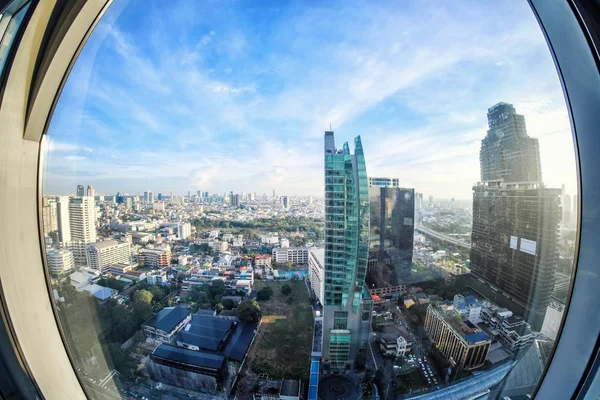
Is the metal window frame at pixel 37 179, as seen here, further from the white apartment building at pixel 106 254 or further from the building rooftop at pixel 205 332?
the building rooftop at pixel 205 332

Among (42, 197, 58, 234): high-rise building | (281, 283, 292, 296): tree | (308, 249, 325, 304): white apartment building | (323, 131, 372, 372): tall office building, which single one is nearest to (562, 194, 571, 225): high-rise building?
(323, 131, 372, 372): tall office building

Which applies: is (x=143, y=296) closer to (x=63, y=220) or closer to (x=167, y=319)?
(x=167, y=319)

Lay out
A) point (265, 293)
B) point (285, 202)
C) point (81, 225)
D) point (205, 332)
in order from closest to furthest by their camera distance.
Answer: point (81, 225) < point (205, 332) < point (285, 202) < point (265, 293)

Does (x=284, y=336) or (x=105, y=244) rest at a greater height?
(x=105, y=244)

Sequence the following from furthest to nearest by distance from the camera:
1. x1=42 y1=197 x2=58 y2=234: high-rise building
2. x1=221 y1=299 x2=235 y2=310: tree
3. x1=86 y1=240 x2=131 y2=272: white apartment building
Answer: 1. x1=221 y1=299 x2=235 y2=310: tree
2. x1=86 y1=240 x2=131 y2=272: white apartment building
3. x1=42 y1=197 x2=58 y2=234: high-rise building

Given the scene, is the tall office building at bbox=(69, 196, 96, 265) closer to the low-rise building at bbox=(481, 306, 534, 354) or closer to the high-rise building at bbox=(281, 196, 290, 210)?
the high-rise building at bbox=(281, 196, 290, 210)

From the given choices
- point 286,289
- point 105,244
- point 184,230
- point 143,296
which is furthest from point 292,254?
point 105,244

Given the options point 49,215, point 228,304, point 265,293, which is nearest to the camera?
point 49,215

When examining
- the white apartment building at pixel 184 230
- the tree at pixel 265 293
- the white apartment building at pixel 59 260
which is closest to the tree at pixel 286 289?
the tree at pixel 265 293
